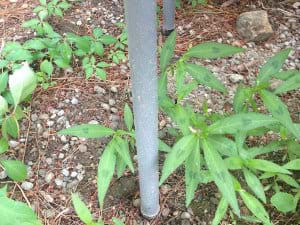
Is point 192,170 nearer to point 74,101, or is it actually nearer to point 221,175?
point 221,175

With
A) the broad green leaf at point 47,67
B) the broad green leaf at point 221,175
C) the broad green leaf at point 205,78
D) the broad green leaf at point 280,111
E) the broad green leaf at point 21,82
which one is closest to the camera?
the broad green leaf at point 221,175

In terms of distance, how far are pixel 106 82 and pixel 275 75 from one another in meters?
0.84

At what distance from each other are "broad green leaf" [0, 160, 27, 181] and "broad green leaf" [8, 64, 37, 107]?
0.23m

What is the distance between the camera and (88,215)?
1.39 m

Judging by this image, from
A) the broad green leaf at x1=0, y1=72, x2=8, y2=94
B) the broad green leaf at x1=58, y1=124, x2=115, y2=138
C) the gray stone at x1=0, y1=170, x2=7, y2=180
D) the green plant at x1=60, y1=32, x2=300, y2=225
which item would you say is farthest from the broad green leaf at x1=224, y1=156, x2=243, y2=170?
the broad green leaf at x1=0, y1=72, x2=8, y2=94

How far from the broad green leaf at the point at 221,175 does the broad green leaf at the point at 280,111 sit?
254 millimetres

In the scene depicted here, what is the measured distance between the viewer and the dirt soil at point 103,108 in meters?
1.66

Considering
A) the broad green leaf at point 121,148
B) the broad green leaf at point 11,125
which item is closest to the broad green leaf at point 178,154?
the broad green leaf at point 121,148

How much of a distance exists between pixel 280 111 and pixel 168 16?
3.18ft

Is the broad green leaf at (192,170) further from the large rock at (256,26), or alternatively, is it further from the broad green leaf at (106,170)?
the large rock at (256,26)

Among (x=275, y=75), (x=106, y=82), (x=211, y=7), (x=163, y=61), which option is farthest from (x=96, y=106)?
(x=211, y=7)

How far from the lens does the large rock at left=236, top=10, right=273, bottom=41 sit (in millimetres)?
2283

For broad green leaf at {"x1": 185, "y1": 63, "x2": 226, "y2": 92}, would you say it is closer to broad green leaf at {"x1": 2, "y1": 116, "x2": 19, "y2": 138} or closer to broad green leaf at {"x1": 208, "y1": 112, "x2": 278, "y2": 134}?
broad green leaf at {"x1": 208, "y1": 112, "x2": 278, "y2": 134}

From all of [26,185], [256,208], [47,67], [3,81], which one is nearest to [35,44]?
[47,67]
